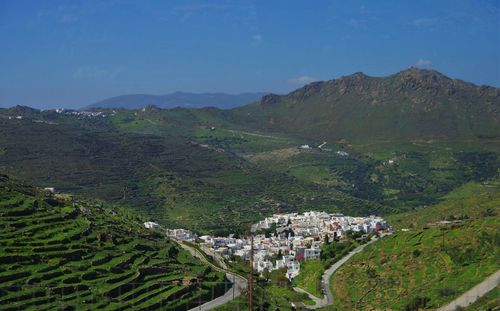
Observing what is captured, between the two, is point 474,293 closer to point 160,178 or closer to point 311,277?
point 311,277

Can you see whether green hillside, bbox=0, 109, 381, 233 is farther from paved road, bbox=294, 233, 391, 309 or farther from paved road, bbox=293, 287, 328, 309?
paved road, bbox=293, 287, 328, 309

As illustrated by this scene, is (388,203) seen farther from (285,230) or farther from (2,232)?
(2,232)

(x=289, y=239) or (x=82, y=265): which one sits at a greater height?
(x=82, y=265)

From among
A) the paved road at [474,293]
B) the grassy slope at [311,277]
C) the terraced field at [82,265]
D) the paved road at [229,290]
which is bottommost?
the grassy slope at [311,277]

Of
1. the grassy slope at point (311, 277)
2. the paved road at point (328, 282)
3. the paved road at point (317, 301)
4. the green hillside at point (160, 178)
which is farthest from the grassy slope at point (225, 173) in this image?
the paved road at point (317, 301)

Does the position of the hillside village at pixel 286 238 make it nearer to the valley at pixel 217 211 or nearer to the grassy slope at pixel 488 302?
the valley at pixel 217 211

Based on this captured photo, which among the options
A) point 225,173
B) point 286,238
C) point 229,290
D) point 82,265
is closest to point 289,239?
point 286,238

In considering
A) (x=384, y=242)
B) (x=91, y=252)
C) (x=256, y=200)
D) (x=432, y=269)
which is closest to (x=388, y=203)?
(x=256, y=200)
